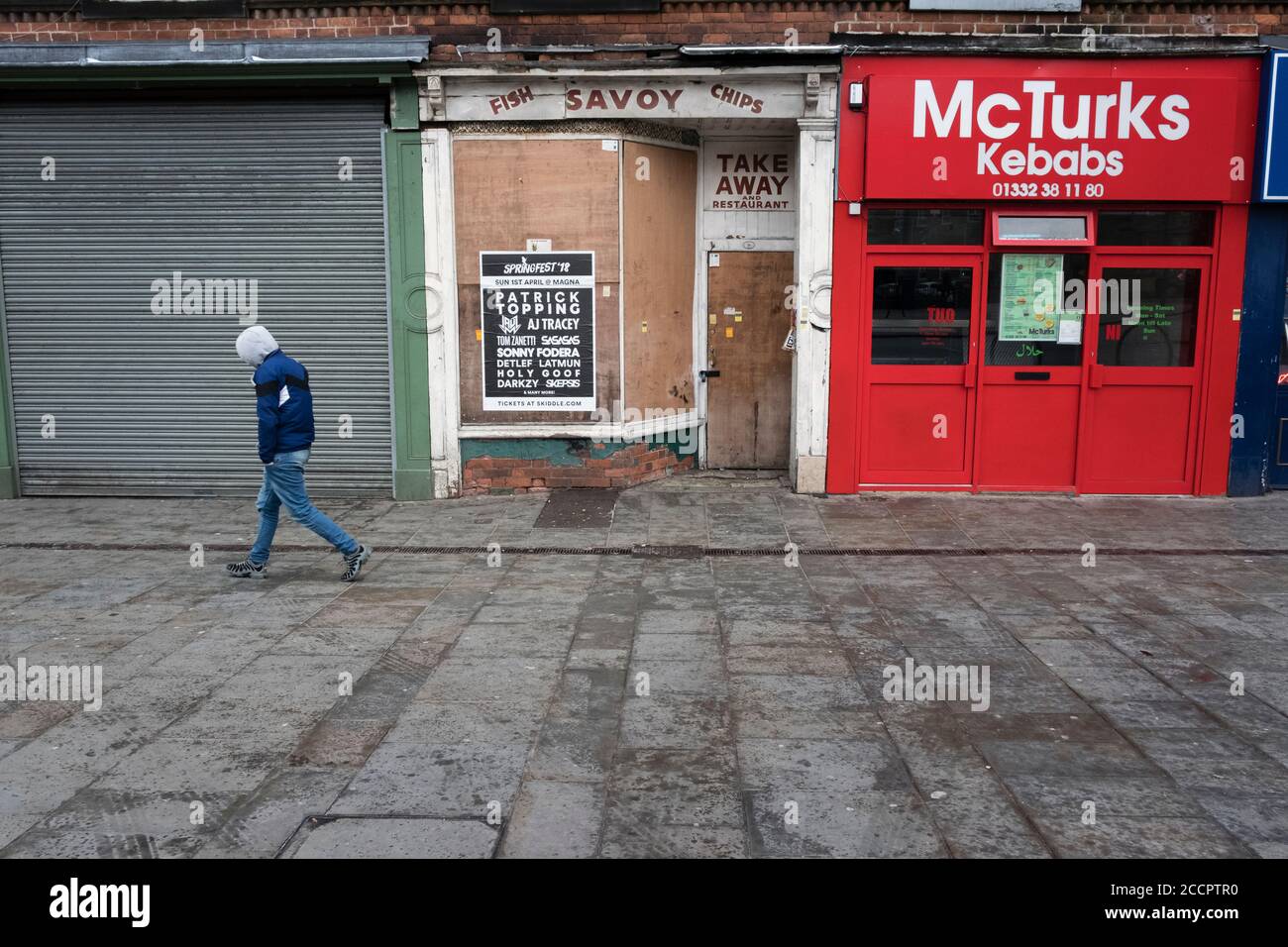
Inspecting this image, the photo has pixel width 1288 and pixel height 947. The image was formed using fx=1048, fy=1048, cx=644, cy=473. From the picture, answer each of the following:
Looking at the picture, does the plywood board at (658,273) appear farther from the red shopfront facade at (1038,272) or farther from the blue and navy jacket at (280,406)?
the blue and navy jacket at (280,406)

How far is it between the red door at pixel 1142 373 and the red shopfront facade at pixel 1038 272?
20mm

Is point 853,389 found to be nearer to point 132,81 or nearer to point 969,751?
point 969,751

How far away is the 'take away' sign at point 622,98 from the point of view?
10328 mm

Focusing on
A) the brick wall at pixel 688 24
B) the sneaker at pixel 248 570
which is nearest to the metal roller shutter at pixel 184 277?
the brick wall at pixel 688 24

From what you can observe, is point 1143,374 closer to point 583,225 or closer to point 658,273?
point 658,273

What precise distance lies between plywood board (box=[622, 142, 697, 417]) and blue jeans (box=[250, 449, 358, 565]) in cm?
392

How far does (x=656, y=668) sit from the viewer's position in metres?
6.09

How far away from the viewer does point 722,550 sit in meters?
8.86

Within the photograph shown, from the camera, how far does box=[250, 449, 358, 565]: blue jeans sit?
7.75 m

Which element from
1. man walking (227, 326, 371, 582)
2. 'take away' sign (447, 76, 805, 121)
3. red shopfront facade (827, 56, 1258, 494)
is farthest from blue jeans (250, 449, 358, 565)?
red shopfront facade (827, 56, 1258, 494)

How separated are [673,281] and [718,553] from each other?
3831 millimetres

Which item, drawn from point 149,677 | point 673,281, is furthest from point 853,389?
point 149,677

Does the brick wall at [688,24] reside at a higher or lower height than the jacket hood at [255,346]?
higher

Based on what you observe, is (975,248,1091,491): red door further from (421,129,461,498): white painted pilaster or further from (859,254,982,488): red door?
(421,129,461,498): white painted pilaster
